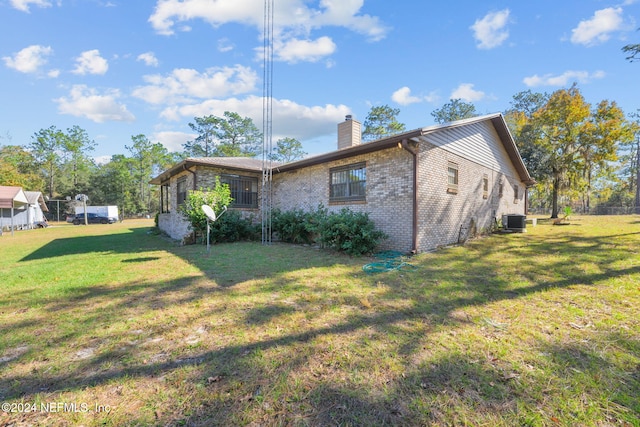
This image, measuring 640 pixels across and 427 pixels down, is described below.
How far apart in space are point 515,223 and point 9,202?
3203cm

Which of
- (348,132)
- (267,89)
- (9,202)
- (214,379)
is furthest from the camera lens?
(9,202)

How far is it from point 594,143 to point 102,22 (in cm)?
2736

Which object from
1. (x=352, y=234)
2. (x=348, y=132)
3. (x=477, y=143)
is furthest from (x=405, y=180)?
(x=477, y=143)

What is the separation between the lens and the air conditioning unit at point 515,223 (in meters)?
12.1

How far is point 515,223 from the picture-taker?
40.2 ft

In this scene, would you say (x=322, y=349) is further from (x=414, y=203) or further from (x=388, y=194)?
(x=388, y=194)

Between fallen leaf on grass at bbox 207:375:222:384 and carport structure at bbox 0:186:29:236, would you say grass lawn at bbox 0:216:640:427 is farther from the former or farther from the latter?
carport structure at bbox 0:186:29:236

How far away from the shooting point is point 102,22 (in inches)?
330

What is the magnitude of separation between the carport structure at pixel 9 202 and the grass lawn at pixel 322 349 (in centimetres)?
2125

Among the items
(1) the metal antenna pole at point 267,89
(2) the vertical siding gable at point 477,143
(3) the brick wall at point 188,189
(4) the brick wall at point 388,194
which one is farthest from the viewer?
(3) the brick wall at point 188,189

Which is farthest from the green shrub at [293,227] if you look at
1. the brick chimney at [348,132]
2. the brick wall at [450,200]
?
the brick wall at [450,200]

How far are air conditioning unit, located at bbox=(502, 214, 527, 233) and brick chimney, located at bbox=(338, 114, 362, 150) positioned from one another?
7.89 m

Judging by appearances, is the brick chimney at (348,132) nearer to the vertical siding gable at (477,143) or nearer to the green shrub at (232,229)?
the vertical siding gable at (477,143)

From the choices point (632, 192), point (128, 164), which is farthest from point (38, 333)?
point (632, 192)
